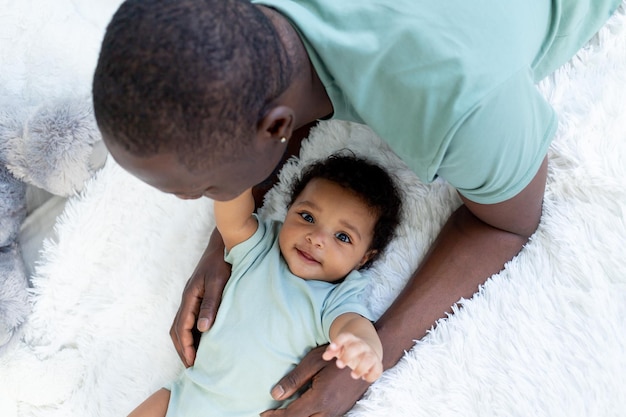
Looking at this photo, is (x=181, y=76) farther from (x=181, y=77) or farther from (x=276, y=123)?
(x=276, y=123)

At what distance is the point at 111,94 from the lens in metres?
0.67

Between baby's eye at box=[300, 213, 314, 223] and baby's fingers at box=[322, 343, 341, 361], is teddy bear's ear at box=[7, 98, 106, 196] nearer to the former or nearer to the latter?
baby's eye at box=[300, 213, 314, 223]

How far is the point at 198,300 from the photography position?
1.17 meters

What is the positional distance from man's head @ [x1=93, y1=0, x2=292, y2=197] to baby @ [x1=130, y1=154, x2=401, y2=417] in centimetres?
36

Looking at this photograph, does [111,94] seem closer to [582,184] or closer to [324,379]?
[324,379]

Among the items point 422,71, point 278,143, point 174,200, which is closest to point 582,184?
point 422,71

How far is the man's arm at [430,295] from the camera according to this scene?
104 cm

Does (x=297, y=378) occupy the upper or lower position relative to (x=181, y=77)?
lower

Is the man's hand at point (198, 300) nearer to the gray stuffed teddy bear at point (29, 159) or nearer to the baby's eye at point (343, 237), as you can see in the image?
the baby's eye at point (343, 237)

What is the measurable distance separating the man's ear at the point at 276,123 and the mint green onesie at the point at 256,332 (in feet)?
1.27

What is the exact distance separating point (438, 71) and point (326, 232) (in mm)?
383

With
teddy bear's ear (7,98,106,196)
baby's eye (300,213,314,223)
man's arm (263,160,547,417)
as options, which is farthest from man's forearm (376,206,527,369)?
teddy bear's ear (7,98,106,196)

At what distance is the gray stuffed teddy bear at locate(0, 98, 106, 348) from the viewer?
4.16 ft

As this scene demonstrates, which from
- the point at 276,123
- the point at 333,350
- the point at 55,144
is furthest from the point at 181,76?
the point at 55,144
